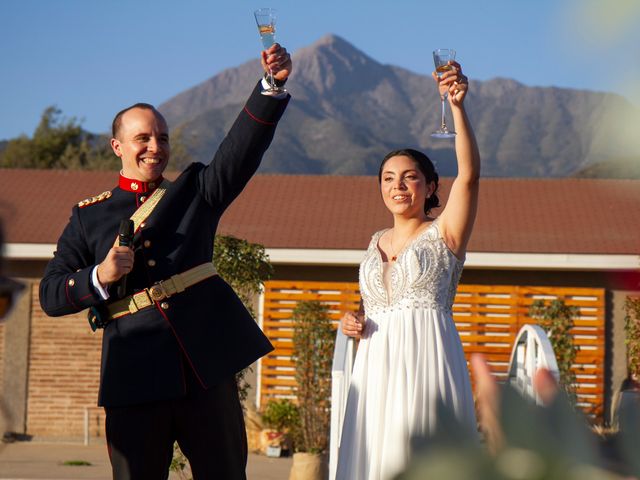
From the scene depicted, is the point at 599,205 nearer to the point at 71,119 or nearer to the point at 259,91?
the point at 259,91

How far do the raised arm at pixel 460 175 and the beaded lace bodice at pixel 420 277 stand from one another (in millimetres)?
52

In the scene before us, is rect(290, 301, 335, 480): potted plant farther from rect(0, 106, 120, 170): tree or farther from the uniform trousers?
rect(0, 106, 120, 170): tree

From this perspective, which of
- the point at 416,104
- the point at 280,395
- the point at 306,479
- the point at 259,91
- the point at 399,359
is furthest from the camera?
the point at 416,104

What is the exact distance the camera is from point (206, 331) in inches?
122

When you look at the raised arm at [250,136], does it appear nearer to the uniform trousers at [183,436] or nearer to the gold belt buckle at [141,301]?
the gold belt buckle at [141,301]

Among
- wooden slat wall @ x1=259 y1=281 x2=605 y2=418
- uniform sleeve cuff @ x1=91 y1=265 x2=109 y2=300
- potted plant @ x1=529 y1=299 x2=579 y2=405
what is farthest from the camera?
wooden slat wall @ x1=259 y1=281 x2=605 y2=418

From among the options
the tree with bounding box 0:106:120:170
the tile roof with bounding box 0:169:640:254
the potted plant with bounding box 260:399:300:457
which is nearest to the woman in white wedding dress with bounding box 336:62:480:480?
the potted plant with bounding box 260:399:300:457

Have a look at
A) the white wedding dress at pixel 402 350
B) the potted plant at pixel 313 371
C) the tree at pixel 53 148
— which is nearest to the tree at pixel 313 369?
the potted plant at pixel 313 371

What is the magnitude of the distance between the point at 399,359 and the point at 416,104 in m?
195

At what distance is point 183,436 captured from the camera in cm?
305

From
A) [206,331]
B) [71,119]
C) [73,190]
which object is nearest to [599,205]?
[73,190]

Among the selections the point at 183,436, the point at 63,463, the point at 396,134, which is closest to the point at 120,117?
the point at 183,436

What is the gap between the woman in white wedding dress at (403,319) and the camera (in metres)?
3.88

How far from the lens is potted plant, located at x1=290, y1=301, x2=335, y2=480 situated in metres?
11.4
